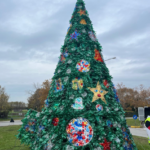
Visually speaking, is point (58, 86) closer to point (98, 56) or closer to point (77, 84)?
point (77, 84)

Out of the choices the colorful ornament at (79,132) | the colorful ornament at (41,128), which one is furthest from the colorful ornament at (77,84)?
the colorful ornament at (41,128)

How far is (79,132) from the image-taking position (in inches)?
152

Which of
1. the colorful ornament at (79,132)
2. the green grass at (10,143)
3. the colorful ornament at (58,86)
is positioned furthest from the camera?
the green grass at (10,143)

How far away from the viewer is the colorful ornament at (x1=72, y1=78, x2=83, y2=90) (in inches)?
167

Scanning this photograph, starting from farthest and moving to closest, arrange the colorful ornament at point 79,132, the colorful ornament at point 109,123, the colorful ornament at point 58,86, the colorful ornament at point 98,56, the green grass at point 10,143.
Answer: the green grass at point 10,143 < the colorful ornament at point 98,56 < the colorful ornament at point 58,86 < the colorful ornament at point 109,123 < the colorful ornament at point 79,132

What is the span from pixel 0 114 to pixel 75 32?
32.2 metres

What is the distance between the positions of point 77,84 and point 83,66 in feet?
2.07

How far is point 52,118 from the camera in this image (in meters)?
4.07

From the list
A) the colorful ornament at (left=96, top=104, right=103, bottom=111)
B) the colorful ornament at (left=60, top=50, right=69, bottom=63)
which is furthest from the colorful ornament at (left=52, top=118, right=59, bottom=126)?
the colorful ornament at (left=60, top=50, right=69, bottom=63)

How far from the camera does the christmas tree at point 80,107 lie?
3832 millimetres

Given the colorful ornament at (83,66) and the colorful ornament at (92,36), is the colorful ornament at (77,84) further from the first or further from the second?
the colorful ornament at (92,36)

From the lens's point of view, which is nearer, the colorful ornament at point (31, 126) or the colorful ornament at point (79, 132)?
the colorful ornament at point (79, 132)

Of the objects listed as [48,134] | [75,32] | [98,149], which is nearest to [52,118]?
[48,134]

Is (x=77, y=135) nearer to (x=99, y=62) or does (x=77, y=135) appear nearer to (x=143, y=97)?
(x=99, y=62)
